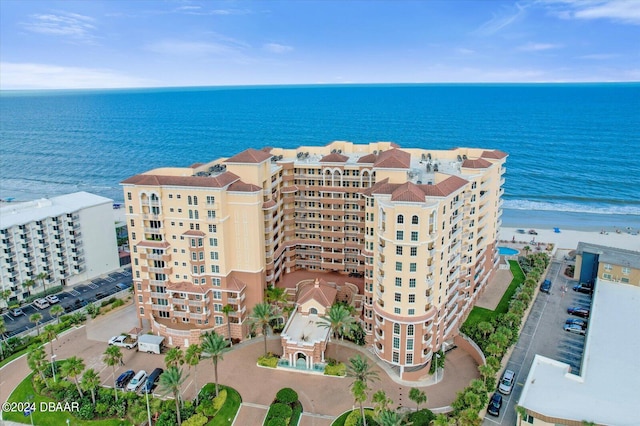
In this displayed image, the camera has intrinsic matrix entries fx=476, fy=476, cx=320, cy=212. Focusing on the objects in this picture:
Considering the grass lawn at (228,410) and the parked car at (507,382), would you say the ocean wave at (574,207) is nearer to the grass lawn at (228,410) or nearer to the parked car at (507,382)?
the parked car at (507,382)

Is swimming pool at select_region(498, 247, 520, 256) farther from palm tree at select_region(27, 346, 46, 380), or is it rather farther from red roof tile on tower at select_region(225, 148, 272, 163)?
palm tree at select_region(27, 346, 46, 380)

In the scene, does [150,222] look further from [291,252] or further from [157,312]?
[291,252]

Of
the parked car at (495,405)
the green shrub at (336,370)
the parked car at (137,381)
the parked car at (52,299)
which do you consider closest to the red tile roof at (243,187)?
the green shrub at (336,370)

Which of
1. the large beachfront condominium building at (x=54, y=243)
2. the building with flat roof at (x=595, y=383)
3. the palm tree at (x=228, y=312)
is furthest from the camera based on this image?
the large beachfront condominium building at (x=54, y=243)

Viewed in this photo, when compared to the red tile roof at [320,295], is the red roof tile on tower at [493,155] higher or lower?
higher

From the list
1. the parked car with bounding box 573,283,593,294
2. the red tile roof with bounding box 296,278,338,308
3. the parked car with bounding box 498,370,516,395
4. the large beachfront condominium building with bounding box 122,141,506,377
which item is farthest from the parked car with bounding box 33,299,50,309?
the parked car with bounding box 573,283,593,294

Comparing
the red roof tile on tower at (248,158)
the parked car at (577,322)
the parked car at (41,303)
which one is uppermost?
→ the red roof tile on tower at (248,158)

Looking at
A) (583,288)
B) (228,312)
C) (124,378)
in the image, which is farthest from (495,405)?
(124,378)

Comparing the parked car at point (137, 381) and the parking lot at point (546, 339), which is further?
the parked car at point (137, 381)
